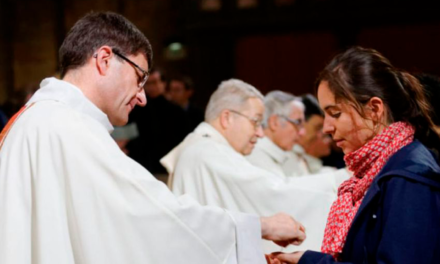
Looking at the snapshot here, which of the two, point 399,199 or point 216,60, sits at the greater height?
point 399,199

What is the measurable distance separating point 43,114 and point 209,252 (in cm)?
78

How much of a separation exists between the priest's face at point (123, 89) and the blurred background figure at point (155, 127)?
326cm

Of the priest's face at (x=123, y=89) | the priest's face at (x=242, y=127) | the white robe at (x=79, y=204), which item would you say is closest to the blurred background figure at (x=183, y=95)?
the priest's face at (x=242, y=127)

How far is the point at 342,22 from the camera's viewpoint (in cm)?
1035

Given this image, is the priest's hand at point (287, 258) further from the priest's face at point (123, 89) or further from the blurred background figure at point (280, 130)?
the blurred background figure at point (280, 130)

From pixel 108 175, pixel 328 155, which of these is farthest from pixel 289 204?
pixel 328 155

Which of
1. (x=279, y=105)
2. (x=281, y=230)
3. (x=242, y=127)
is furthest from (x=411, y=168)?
(x=279, y=105)

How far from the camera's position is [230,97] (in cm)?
467

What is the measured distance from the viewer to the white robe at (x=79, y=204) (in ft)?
7.96

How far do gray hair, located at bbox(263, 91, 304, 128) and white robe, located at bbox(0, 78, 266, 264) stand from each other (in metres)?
3.07

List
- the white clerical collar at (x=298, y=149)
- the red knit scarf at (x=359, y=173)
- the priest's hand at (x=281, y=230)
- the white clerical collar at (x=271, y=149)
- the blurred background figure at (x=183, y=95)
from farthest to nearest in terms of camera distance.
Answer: the blurred background figure at (x=183, y=95)
the white clerical collar at (x=298, y=149)
the white clerical collar at (x=271, y=149)
the priest's hand at (x=281, y=230)
the red knit scarf at (x=359, y=173)

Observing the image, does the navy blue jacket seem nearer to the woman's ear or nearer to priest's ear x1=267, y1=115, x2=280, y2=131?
the woman's ear

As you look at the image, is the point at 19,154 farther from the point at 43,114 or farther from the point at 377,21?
the point at 377,21

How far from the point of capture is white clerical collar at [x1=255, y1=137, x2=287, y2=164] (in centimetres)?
534
